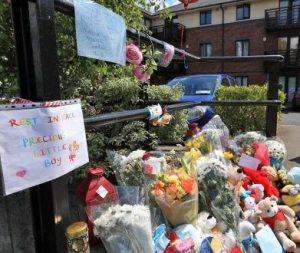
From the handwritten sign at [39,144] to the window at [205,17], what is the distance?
89.0 feet

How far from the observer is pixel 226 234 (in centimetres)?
216

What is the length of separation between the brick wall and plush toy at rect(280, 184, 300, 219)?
74.3 feet

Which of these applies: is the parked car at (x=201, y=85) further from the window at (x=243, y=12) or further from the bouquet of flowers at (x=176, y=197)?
the window at (x=243, y=12)

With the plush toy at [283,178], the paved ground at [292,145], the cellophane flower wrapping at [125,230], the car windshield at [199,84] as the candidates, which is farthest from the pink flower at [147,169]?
the car windshield at [199,84]

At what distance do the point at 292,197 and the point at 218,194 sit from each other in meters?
1.11

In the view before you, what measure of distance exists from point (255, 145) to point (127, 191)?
2009mm

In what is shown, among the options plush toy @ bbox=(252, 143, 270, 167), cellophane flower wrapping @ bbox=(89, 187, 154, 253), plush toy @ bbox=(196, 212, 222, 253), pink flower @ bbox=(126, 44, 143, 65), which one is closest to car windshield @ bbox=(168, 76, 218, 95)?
plush toy @ bbox=(252, 143, 270, 167)

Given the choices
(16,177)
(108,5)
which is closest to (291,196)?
(108,5)

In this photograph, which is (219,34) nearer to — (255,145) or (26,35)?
(255,145)

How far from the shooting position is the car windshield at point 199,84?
24.6ft

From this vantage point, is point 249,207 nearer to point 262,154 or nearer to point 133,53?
point 262,154

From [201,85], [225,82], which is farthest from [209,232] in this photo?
[225,82]

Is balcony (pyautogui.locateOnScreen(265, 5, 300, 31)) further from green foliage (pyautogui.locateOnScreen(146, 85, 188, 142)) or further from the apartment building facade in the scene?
green foliage (pyautogui.locateOnScreen(146, 85, 188, 142))

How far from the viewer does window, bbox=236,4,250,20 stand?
2550 cm
